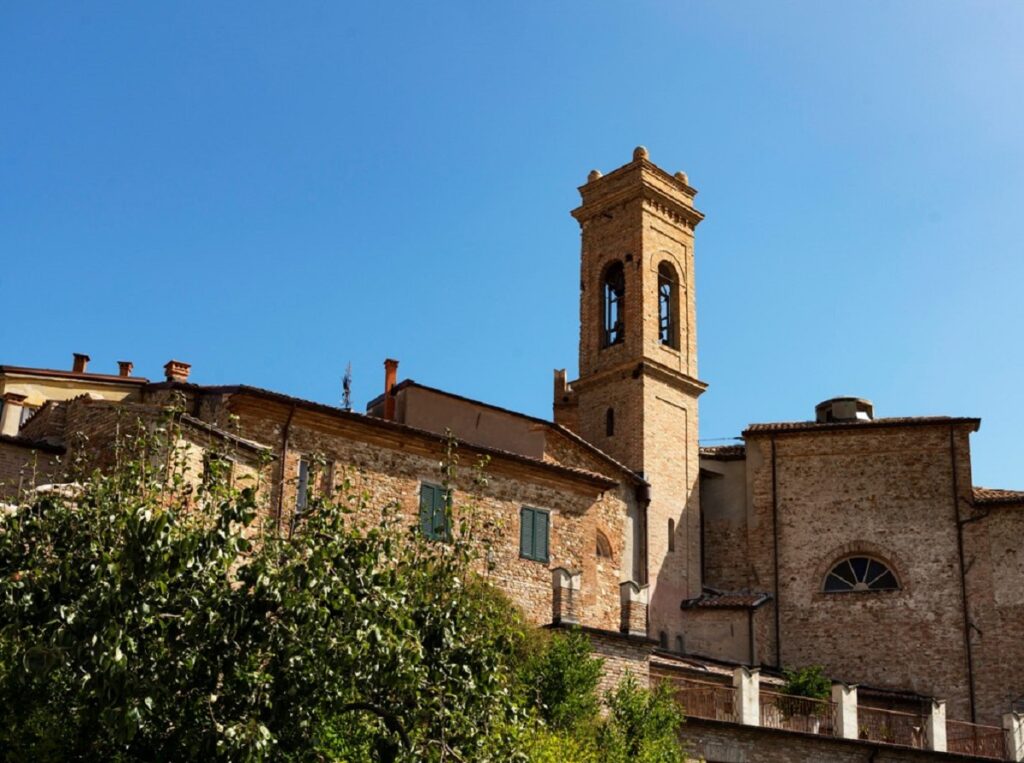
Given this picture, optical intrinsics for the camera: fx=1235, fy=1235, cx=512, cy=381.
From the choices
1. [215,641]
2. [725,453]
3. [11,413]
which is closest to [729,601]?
[725,453]

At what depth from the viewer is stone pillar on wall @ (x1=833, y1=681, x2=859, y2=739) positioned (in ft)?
78.1

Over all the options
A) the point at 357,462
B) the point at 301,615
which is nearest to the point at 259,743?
the point at 301,615

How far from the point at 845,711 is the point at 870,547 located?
8.72 m

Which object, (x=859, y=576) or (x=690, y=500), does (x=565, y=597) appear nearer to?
(x=690, y=500)

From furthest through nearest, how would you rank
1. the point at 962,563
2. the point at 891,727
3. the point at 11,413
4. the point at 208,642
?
the point at 962,563 < the point at 11,413 < the point at 891,727 < the point at 208,642

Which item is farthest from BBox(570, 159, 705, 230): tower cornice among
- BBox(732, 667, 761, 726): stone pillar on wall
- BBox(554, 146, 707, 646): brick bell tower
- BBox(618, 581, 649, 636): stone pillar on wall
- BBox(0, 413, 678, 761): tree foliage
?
BBox(0, 413, 678, 761): tree foliage

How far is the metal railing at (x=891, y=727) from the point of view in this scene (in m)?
24.6

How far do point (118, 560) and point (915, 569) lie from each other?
82.9 ft

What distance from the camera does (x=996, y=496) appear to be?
1231 inches

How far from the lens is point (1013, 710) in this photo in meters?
28.9

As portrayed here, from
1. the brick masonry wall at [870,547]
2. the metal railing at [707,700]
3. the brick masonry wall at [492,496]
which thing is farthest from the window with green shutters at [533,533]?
the brick masonry wall at [870,547]

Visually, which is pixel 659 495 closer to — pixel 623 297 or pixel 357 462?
pixel 623 297

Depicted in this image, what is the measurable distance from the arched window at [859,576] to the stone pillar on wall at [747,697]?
973 cm

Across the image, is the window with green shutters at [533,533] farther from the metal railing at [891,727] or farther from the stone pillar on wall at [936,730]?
the stone pillar on wall at [936,730]
